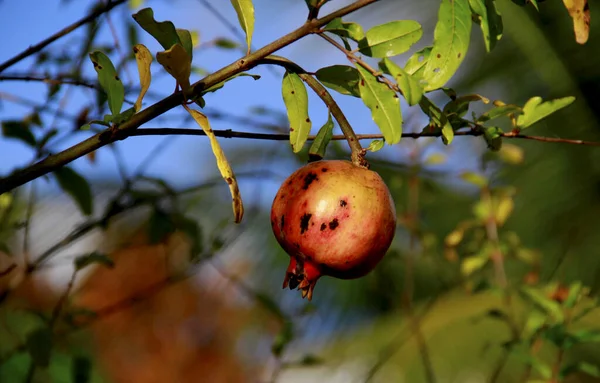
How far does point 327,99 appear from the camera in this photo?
1.78 ft

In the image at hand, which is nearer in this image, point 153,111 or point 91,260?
point 153,111

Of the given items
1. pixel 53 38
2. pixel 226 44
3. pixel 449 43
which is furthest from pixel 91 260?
pixel 449 43

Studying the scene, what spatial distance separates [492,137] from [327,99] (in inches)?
8.4

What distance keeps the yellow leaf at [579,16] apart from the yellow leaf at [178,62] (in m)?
0.31

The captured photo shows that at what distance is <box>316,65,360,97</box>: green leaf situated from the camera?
54 cm

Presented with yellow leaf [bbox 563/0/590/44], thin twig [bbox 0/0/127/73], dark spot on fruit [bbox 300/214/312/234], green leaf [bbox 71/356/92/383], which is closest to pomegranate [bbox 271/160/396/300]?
dark spot on fruit [bbox 300/214/312/234]

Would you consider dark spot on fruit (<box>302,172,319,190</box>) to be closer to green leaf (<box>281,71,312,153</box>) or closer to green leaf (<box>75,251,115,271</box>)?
green leaf (<box>281,71,312,153</box>)

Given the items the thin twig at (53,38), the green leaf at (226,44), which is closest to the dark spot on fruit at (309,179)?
the thin twig at (53,38)

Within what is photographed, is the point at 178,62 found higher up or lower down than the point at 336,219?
higher up

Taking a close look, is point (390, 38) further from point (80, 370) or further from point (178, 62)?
point (80, 370)

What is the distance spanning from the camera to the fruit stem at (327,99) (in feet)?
1.70

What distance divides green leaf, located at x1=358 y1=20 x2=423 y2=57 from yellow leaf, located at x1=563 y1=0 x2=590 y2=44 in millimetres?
123

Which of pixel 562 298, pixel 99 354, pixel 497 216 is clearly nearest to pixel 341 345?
pixel 497 216

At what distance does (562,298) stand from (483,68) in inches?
95.6
